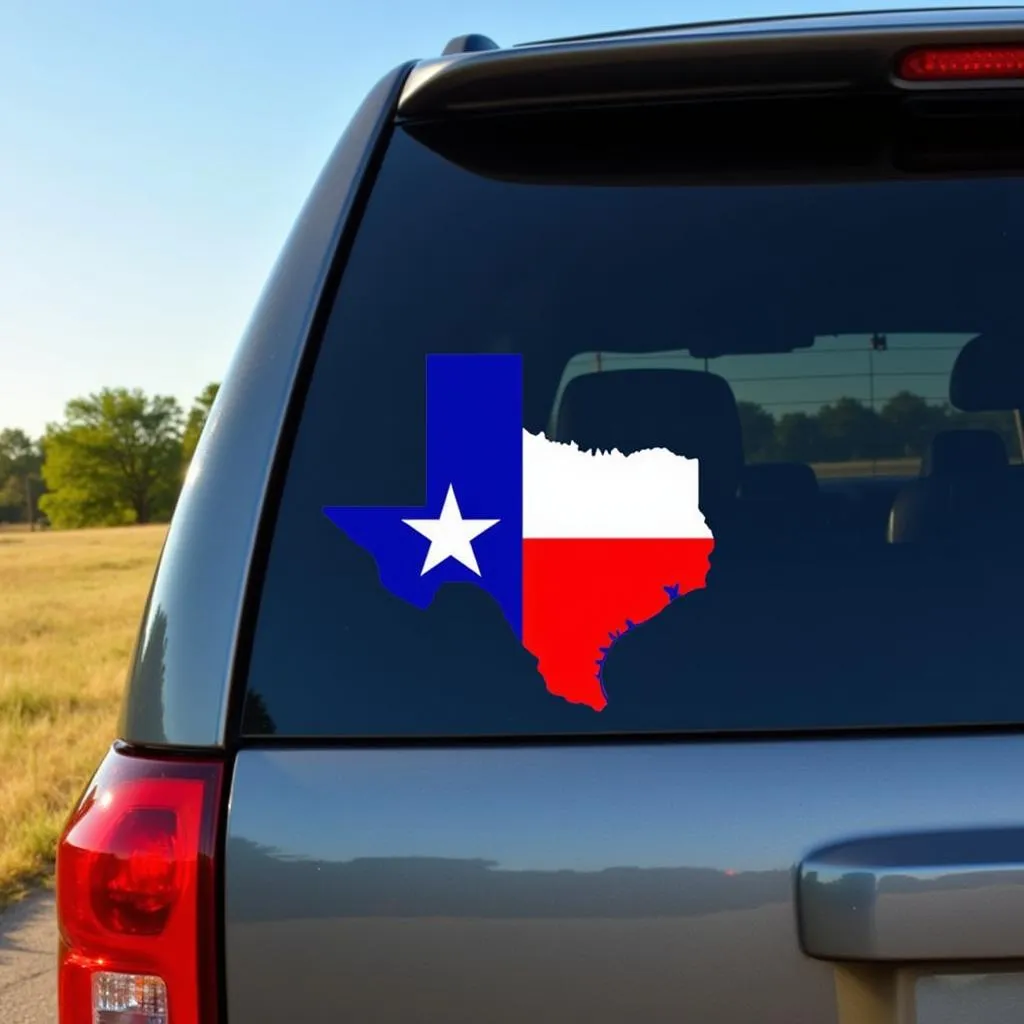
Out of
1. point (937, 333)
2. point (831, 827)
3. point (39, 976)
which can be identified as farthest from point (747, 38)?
point (39, 976)

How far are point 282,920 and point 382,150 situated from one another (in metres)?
0.89

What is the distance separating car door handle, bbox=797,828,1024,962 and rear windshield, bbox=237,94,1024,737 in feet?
0.44

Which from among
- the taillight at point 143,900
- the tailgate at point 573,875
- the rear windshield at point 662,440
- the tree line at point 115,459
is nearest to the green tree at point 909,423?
the rear windshield at point 662,440

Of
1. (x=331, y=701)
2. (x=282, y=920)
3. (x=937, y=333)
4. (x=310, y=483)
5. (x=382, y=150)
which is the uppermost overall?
(x=382, y=150)

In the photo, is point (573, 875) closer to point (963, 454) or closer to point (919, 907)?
point (919, 907)

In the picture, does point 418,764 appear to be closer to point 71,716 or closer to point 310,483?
point 310,483

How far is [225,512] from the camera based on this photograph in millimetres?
1250

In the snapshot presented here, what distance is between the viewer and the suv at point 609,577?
110cm

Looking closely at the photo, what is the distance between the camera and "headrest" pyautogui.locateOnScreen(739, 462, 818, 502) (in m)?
1.32

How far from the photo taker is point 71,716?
7.78 metres

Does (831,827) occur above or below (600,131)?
below

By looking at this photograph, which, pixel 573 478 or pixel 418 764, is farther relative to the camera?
pixel 573 478

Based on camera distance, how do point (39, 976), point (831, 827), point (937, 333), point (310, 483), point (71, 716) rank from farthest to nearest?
point (71, 716) < point (39, 976) < point (937, 333) < point (310, 483) < point (831, 827)

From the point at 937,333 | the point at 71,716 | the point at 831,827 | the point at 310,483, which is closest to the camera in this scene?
the point at 831,827
